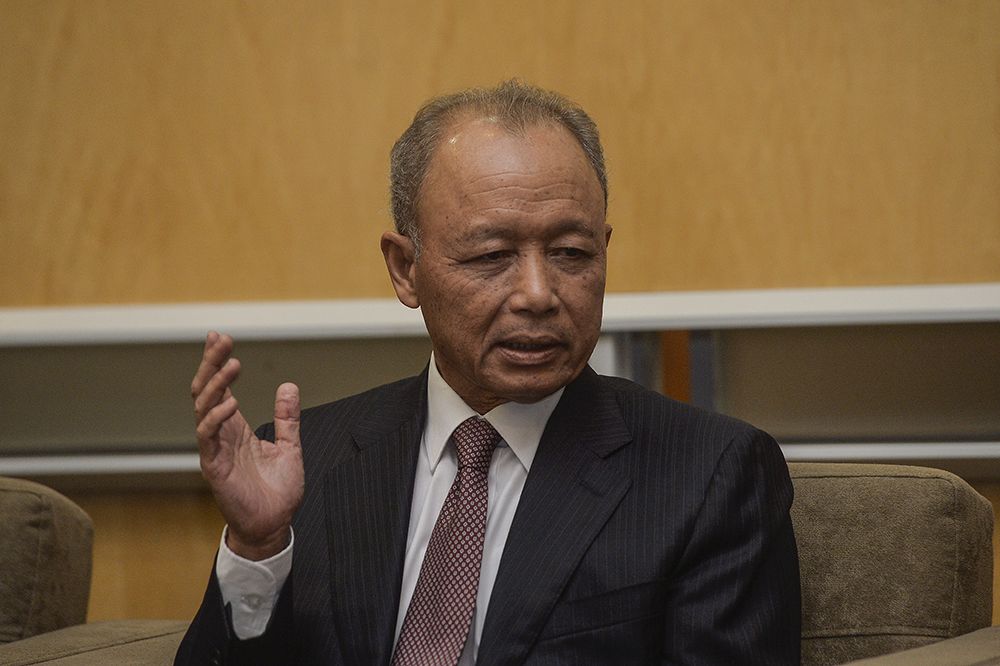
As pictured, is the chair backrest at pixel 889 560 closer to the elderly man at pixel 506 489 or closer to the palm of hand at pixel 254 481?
the elderly man at pixel 506 489

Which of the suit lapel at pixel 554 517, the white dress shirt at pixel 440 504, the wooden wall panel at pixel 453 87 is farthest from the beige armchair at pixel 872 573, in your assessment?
the wooden wall panel at pixel 453 87

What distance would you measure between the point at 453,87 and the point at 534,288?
3.88ft

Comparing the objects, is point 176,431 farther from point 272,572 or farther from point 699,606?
point 699,606

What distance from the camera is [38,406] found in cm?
288

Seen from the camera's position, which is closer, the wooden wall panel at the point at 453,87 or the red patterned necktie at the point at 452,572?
the red patterned necktie at the point at 452,572

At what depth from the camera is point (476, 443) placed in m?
1.80

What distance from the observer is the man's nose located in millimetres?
1691

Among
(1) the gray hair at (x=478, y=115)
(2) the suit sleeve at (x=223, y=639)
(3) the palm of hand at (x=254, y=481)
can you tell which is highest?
(1) the gray hair at (x=478, y=115)

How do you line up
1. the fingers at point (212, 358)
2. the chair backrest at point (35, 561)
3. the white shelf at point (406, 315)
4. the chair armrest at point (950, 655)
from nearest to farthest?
the chair armrest at point (950, 655), the fingers at point (212, 358), the chair backrest at point (35, 561), the white shelf at point (406, 315)

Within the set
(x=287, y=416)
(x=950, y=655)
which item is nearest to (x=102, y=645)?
(x=287, y=416)

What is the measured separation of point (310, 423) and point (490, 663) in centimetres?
56

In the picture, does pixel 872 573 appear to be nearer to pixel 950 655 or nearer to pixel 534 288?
pixel 950 655

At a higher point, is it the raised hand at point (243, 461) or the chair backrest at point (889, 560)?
the raised hand at point (243, 461)

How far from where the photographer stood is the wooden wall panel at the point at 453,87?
8.41 ft
